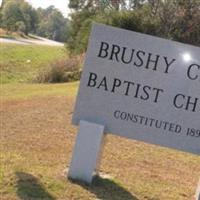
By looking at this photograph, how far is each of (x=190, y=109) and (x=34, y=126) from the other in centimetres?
394

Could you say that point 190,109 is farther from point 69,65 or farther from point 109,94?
point 69,65

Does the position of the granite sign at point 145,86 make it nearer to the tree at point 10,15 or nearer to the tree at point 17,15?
the tree at point 17,15

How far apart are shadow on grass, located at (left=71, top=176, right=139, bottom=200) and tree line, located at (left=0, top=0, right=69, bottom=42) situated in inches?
1589

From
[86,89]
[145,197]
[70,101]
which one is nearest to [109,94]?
[86,89]

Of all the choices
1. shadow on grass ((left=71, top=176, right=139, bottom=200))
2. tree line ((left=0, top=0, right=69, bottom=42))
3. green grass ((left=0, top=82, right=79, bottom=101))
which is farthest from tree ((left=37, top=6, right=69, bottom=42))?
shadow on grass ((left=71, top=176, right=139, bottom=200))

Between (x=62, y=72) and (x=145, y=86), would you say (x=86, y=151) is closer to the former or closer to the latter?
(x=145, y=86)

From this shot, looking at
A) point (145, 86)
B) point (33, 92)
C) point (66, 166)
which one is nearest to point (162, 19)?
point (33, 92)

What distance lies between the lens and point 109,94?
6406 millimetres

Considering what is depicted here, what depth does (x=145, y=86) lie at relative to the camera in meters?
6.36

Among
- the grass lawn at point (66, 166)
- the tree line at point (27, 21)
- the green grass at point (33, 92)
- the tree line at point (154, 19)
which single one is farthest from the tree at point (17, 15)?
the grass lawn at point (66, 166)

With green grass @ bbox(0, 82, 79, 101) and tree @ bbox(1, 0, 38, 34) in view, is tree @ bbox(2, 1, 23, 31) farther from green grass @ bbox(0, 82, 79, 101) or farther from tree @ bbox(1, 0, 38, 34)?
green grass @ bbox(0, 82, 79, 101)

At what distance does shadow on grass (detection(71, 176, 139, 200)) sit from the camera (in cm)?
623

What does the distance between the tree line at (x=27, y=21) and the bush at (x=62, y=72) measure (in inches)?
1049

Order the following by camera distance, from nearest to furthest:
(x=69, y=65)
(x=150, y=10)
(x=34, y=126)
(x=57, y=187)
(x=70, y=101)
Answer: (x=57, y=187) < (x=34, y=126) < (x=70, y=101) < (x=69, y=65) < (x=150, y=10)
